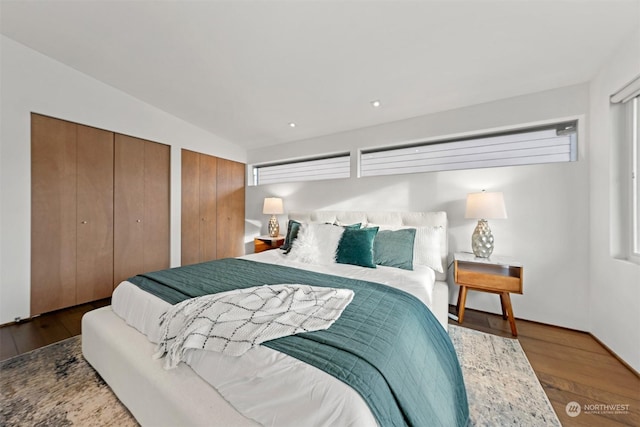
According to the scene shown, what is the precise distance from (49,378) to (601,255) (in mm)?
4293

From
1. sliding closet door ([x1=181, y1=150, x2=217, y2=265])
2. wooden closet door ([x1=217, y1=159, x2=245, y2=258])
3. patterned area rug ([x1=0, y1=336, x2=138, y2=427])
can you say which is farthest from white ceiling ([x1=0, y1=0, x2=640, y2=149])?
patterned area rug ([x1=0, y1=336, x2=138, y2=427])

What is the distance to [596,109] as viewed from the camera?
6.93 ft

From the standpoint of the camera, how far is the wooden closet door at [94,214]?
2848 millimetres

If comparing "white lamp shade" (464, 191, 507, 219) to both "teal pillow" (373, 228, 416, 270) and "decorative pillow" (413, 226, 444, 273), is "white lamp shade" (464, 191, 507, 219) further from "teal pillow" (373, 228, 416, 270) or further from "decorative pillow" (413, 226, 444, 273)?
"teal pillow" (373, 228, 416, 270)

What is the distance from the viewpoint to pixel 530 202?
242 cm

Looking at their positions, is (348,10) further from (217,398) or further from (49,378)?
(49,378)

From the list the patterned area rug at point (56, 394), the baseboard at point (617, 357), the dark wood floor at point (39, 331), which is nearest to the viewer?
the patterned area rug at point (56, 394)

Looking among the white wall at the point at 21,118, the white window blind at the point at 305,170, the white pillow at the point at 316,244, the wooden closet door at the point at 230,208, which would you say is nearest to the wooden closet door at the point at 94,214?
the white wall at the point at 21,118

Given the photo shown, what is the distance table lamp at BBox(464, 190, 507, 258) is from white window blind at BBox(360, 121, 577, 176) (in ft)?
1.99

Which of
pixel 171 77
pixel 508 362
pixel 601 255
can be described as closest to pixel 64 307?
pixel 171 77

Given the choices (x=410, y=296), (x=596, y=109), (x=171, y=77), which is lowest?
(x=410, y=296)

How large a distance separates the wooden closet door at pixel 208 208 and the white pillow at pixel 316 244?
2318 mm

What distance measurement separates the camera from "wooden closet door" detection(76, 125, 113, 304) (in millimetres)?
2848

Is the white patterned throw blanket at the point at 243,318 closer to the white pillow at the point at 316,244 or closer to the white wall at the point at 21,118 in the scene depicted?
the white pillow at the point at 316,244
